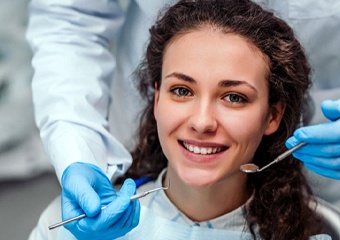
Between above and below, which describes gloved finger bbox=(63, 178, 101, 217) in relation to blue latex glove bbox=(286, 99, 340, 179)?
below

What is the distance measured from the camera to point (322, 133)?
5.23ft

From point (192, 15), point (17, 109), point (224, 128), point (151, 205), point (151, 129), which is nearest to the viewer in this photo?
point (224, 128)

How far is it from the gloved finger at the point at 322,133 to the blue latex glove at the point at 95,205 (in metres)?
0.41

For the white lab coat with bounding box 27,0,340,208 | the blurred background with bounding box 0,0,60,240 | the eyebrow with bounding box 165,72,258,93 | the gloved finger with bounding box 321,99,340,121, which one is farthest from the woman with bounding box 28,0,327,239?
the blurred background with bounding box 0,0,60,240

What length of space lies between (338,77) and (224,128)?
0.48m

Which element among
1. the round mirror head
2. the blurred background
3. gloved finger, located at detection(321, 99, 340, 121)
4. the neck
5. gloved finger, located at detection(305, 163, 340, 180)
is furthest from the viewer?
the blurred background

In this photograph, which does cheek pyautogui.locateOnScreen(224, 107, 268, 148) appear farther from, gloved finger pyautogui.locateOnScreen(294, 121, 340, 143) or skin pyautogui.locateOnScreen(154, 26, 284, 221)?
gloved finger pyautogui.locateOnScreen(294, 121, 340, 143)

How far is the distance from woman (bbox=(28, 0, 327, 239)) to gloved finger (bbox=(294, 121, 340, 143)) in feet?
0.62

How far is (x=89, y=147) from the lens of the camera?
1.92m

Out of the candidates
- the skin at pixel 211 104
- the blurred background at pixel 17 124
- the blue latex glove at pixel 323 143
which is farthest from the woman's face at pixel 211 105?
Answer: the blurred background at pixel 17 124

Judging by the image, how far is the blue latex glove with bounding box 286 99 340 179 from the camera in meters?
1.59

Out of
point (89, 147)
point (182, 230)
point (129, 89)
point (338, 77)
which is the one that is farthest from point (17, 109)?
point (338, 77)

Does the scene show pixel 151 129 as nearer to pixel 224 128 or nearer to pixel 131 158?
pixel 131 158

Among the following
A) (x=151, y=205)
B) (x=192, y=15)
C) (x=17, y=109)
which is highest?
(x=192, y=15)
